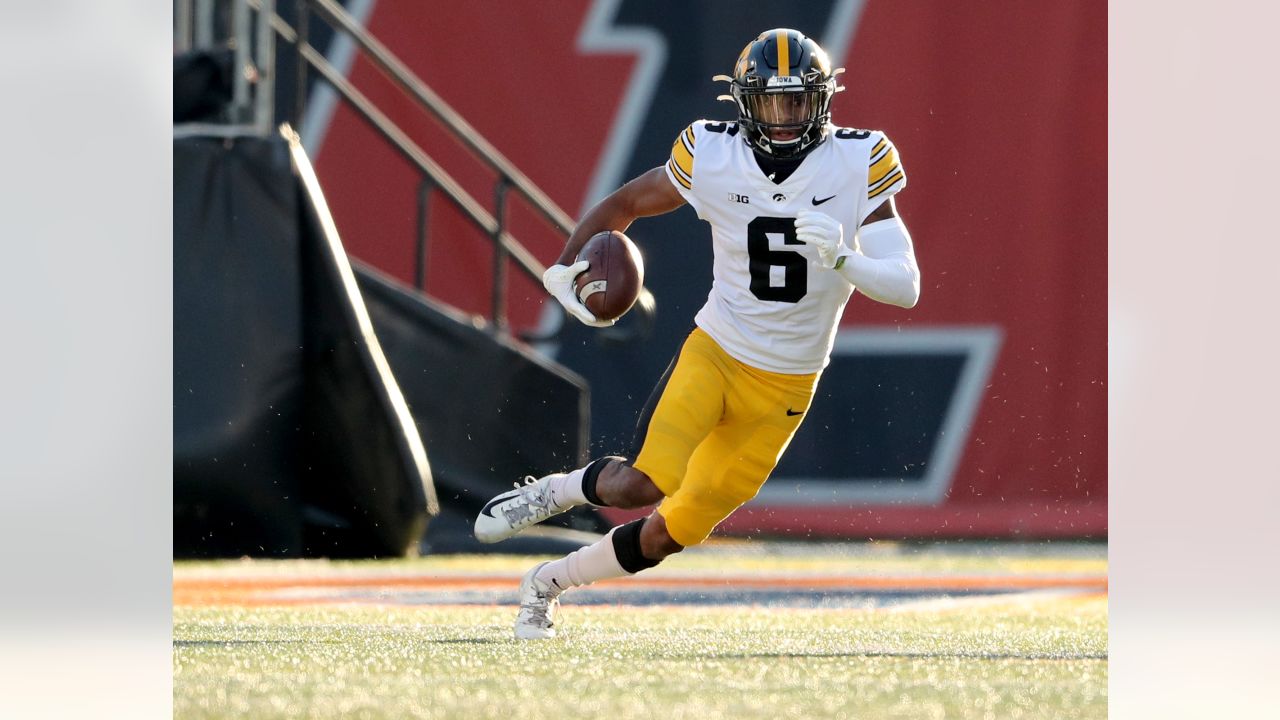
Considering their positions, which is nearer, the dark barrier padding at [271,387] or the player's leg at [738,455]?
the player's leg at [738,455]

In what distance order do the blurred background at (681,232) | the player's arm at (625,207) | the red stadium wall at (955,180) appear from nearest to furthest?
the player's arm at (625,207) < the blurred background at (681,232) < the red stadium wall at (955,180)

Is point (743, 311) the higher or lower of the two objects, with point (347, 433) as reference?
higher

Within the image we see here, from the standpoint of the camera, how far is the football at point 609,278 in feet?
10.9

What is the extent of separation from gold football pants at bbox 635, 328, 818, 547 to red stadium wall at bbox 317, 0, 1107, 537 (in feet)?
8.97

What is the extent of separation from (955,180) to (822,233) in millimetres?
3114

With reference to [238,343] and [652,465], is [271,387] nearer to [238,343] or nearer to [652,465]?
[238,343]

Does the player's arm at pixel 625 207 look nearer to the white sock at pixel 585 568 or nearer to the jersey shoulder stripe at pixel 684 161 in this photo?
the jersey shoulder stripe at pixel 684 161

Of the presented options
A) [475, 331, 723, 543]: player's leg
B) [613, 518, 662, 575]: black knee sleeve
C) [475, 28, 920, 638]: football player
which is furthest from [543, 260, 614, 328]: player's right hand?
[613, 518, 662, 575]: black knee sleeve

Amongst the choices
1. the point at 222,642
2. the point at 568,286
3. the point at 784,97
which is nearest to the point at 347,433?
the point at 222,642

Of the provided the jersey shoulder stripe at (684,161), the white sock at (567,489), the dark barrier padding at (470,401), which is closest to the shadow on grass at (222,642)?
the white sock at (567,489)

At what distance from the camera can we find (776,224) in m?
3.27

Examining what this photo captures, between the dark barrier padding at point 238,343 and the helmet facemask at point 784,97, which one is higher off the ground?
the helmet facemask at point 784,97

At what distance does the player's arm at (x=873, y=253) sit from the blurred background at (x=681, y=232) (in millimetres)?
2170
